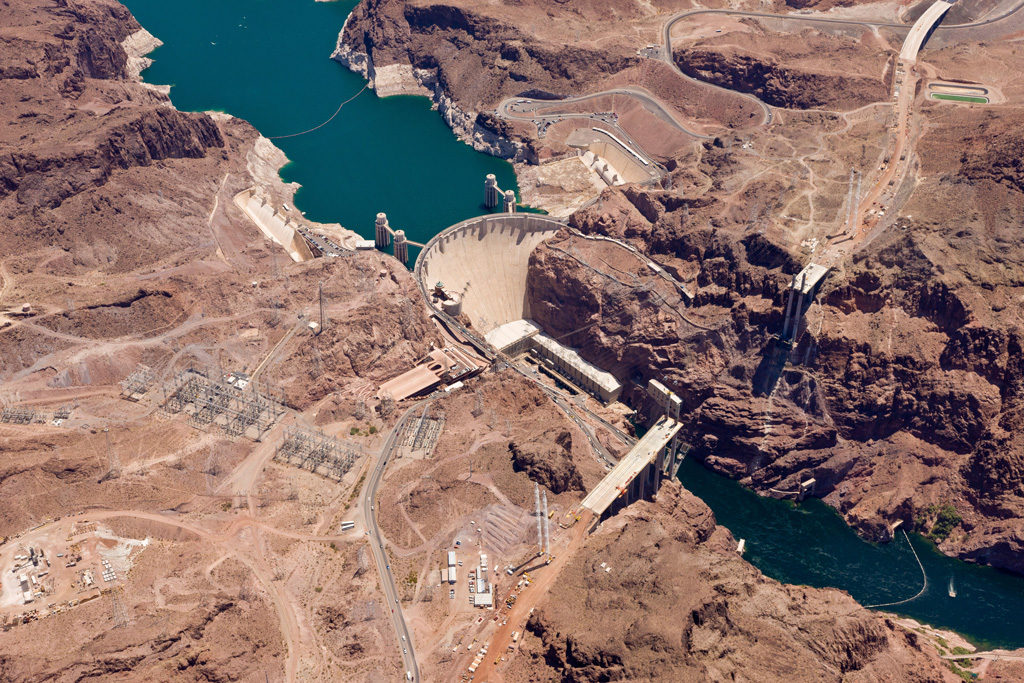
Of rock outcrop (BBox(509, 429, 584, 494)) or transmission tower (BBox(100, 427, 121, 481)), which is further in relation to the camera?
rock outcrop (BBox(509, 429, 584, 494))

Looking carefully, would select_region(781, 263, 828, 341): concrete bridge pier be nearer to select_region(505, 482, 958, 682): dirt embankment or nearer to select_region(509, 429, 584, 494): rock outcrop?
select_region(509, 429, 584, 494): rock outcrop

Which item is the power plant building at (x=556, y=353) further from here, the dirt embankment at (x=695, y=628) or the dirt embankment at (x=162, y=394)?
the dirt embankment at (x=695, y=628)

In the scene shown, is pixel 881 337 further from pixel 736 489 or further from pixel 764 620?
pixel 764 620

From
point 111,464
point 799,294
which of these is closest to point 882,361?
point 799,294

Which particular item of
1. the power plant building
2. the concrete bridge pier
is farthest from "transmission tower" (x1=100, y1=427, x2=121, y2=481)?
the concrete bridge pier

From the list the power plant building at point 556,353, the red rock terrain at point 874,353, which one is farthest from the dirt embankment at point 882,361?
the power plant building at point 556,353

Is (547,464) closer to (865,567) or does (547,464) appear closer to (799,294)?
(865,567)
